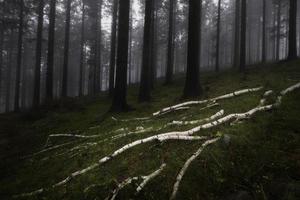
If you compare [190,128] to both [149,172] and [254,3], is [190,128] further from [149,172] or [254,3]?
[254,3]

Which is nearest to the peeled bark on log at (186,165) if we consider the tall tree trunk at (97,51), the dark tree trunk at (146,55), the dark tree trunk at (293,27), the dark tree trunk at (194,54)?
the dark tree trunk at (194,54)

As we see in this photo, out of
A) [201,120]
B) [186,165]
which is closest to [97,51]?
[201,120]

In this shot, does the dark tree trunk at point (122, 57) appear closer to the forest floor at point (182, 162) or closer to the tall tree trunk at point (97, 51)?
the forest floor at point (182, 162)

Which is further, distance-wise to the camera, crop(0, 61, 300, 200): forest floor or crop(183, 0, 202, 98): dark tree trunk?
crop(183, 0, 202, 98): dark tree trunk

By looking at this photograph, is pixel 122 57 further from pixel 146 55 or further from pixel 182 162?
pixel 182 162

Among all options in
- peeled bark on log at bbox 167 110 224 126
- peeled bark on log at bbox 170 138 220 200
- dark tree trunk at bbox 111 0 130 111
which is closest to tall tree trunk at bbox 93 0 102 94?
dark tree trunk at bbox 111 0 130 111

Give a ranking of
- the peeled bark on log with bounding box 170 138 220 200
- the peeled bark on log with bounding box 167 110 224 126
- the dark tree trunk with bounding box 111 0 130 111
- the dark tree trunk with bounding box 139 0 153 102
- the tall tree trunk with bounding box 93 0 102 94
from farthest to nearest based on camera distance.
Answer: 1. the tall tree trunk with bounding box 93 0 102 94
2. the dark tree trunk with bounding box 139 0 153 102
3. the dark tree trunk with bounding box 111 0 130 111
4. the peeled bark on log with bounding box 167 110 224 126
5. the peeled bark on log with bounding box 170 138 220 200

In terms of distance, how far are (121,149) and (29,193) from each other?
2.44m

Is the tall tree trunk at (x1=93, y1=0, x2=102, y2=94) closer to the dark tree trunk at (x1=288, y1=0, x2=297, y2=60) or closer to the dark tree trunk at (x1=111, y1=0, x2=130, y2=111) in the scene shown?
the dark tree trunk at (x1=111, y1=0, x2=130, y2=111)

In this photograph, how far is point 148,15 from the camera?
1420cm

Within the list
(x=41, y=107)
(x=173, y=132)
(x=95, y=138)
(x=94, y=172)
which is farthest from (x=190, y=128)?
(x=41, y=107)

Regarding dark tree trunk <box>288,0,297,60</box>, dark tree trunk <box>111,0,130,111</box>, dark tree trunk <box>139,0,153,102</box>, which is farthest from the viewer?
dark tree trunk <box>288,0,297,60</box>

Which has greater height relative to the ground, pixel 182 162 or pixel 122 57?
pixel 122 57

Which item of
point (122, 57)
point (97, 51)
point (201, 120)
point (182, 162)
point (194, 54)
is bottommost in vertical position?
point (182, 162)
